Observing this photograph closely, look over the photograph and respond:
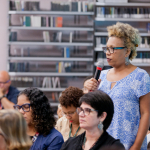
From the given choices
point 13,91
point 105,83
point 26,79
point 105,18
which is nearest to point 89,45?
point 105,18

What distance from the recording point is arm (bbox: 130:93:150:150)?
153cm

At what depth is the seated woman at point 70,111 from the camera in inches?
73.4

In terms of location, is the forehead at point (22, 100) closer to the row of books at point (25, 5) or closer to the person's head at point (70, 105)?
the person's head at point (70, 105)

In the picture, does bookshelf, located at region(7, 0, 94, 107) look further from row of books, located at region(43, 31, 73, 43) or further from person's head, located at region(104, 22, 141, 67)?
person's head, located at region(104, 22, 141, 67)

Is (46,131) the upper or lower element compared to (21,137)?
lower

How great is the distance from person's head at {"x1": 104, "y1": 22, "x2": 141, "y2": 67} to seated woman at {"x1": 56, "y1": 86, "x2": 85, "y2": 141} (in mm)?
426

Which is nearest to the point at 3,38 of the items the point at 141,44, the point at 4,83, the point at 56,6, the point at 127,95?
the point at 56,6

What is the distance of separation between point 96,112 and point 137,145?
1.45 feet

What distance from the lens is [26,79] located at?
504 centimetres

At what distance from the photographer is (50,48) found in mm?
5230

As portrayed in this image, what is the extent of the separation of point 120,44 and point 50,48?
3.73 metres

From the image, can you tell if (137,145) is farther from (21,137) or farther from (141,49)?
(141,49)

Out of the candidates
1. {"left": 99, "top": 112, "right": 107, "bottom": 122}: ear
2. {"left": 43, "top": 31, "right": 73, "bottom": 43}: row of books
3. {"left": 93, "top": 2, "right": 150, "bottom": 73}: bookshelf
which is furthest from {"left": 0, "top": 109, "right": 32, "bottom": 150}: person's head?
{"left": 43, "top": 31, "right": 73, "bottom": 43}: row of books

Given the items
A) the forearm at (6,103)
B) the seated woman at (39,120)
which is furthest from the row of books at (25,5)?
the seated woman at (39,120)
